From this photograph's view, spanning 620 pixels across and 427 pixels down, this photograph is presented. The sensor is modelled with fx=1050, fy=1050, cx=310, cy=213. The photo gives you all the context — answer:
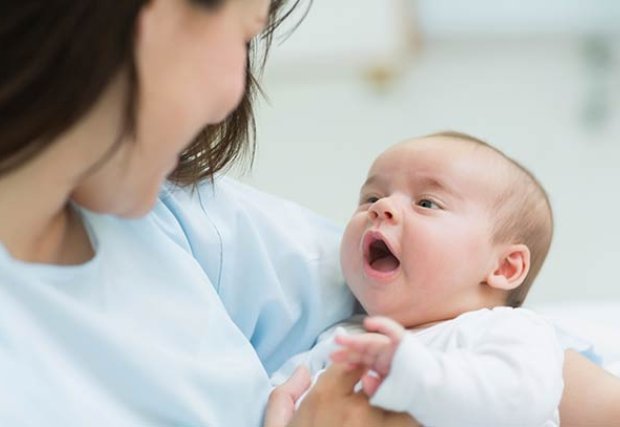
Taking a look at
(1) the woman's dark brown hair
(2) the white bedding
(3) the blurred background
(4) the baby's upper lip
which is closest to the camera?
(1) the woman's dark brown hair

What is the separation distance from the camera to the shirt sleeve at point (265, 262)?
3.62 ft

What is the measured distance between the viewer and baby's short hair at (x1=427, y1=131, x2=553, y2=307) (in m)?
1.14

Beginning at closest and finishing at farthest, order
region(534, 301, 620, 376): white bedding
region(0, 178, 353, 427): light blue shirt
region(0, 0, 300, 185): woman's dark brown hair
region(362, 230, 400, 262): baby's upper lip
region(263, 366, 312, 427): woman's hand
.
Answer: region(0, 0, 300, 185): woman's dark brown hair, region(0, 178, 353, 427): light blue shirt, region(263, 366, 312, 427): woman's hand, region(362, 230, 400, 262): baby's upper lip, region(534, 301, 620, 376): white bedding

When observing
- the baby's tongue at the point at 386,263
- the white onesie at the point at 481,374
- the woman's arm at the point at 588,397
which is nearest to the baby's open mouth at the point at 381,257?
the baby's tongue at the point at 386,263

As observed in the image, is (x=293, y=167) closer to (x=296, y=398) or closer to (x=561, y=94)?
(x=561, y=94)

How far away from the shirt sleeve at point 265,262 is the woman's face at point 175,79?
0.25m

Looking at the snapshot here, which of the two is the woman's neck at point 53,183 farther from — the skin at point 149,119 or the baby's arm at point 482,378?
the baby's arm at point 482,378

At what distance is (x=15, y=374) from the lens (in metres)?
0.82

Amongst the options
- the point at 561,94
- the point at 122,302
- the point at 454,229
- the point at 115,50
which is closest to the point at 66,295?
the point at 122,302

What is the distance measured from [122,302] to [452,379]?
11.6 inches

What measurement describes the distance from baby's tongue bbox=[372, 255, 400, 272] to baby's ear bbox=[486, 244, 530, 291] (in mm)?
104

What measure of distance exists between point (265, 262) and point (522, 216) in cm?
29

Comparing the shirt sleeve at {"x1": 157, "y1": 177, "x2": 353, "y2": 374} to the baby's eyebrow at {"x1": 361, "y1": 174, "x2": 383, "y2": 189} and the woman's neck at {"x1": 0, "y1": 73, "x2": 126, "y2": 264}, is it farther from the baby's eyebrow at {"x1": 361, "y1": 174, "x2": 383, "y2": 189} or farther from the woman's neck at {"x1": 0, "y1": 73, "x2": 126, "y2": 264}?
the woman's neck at {"x1": 0, "y1": 73, "x2": 126, "y2": 264}

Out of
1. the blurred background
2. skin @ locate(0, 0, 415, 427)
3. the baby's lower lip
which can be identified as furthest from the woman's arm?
the blurred background
